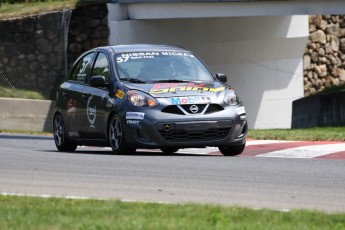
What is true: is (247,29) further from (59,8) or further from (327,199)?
(327,199)

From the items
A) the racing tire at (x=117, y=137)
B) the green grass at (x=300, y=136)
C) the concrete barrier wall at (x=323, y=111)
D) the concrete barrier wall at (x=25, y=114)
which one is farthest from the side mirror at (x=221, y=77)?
the concrete barrier wall at (x=25, y=114)

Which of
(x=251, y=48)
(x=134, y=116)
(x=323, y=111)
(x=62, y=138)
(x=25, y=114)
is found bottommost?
(x=251, y=48)

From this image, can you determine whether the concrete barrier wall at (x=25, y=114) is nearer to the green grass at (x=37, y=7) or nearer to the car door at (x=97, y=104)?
the green grass at (x=37, y=7)

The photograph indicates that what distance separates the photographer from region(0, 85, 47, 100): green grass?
27859 millimetres

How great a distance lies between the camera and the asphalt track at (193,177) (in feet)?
34.3

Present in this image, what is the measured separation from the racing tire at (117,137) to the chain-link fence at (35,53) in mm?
13233

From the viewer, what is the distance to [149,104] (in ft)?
49.1

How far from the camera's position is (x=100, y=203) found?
9.54m

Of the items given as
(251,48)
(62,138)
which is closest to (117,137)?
(62,138)

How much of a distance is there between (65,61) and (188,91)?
1404 cm

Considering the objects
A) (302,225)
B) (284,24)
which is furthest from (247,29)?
(302,225)

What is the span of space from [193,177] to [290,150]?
447 centimetres

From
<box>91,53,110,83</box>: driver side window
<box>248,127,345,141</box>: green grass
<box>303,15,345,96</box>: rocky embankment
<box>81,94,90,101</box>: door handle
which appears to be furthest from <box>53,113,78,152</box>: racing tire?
<box>303,15,345,96</box>: rocky embankment

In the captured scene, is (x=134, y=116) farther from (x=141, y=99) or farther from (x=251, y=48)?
(x=251, y=48)
